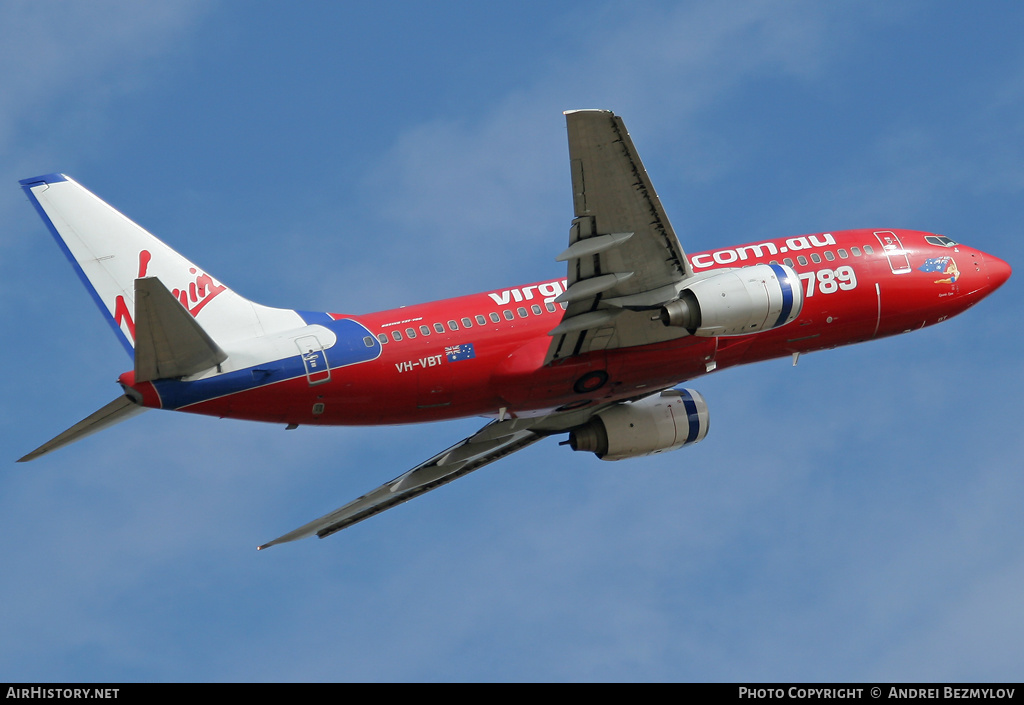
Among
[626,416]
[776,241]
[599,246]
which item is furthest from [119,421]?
[776,241]

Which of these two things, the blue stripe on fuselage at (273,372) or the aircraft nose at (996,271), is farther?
the aircraft nose at (996,271)

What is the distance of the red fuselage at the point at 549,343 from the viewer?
3872cm

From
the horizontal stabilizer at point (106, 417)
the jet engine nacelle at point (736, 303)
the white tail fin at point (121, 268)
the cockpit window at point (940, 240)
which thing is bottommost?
the horizontal stabilizer at point (106, 417)

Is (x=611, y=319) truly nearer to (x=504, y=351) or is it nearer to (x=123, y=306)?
(x=504, y=351)

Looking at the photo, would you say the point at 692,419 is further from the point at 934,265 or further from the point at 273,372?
the point at 273,372

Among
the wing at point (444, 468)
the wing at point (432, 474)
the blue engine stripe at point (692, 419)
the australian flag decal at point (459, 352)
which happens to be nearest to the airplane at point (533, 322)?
the australian flag decal at point (459, 352)

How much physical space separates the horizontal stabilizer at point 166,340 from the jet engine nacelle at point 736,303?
13.5 meters

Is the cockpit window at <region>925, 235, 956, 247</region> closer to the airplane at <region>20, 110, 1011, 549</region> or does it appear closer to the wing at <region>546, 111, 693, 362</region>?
the airplane at <region>20, 110, 1011, 549</region>

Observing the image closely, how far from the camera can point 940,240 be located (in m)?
46.6

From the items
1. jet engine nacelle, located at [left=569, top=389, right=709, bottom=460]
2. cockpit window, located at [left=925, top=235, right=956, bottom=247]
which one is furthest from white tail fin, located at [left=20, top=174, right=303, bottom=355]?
cockpit window, located at [left=925, top=235, right=956, bottom=247]

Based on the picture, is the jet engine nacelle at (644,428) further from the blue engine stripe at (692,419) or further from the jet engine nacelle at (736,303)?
the jet engine nacelle at (736,303)

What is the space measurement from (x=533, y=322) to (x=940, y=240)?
15.9 m

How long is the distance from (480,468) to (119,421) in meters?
14.7

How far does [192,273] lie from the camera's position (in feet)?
131
